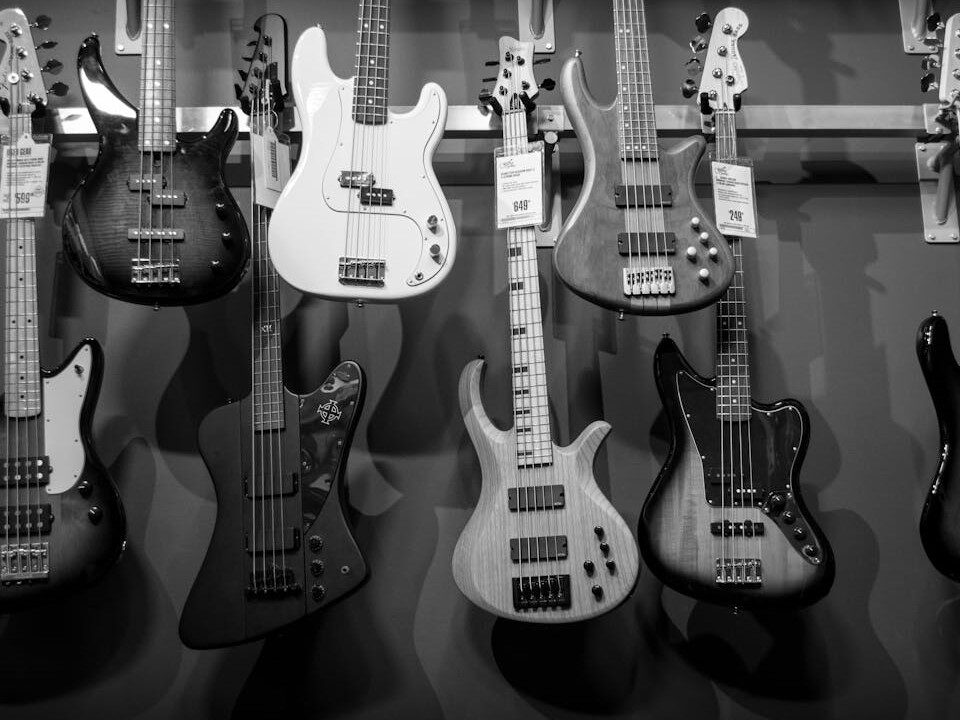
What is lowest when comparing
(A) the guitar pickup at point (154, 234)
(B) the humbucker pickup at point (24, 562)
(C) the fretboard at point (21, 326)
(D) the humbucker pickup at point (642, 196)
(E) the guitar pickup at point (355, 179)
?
(B) the humbucker pickup at point (24, 562)

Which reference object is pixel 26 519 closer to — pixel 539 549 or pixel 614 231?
pixel 539 549

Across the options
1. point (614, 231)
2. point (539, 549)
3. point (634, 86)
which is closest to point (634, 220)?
point (614, 231)

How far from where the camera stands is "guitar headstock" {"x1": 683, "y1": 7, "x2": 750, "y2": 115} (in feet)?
7.22

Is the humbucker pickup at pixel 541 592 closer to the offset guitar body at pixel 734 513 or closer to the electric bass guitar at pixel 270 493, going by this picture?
the offset guitar body at pixel 734 513

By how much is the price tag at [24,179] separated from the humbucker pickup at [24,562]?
70 cm

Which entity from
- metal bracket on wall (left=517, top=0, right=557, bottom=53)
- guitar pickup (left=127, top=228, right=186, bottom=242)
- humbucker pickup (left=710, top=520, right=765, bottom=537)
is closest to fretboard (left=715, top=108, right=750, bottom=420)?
humbucker pickup (left=710, top=520, right=765, bottom=537)

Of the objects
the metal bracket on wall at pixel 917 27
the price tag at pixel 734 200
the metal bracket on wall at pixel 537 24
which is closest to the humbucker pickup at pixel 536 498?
the price tag at pixel 734 200

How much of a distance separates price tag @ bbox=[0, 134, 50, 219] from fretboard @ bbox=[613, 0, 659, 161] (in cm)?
125

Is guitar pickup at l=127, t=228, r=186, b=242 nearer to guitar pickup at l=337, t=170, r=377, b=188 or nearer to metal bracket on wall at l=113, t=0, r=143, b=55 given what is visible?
guitar pickup at l=337, t=170, r=377, b=188

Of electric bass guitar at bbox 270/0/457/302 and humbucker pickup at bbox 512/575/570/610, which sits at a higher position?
electric bass guitar at bbox 270/0/457/302

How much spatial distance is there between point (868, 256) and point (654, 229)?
0.78 m

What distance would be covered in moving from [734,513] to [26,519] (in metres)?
1.44

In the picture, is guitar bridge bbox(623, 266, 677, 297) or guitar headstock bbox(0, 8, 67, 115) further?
guitar headstock bbox(0, 8, 67, 115)

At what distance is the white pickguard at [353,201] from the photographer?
1918 millimetres
